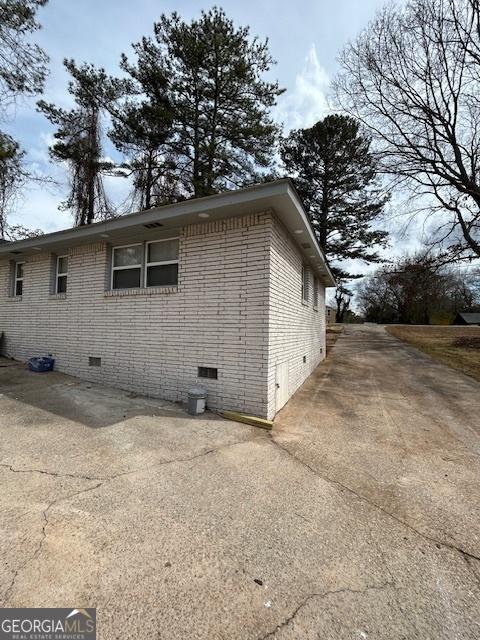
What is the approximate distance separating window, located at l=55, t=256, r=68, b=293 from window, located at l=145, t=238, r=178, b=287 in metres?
2.88

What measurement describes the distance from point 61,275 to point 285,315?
5.79m

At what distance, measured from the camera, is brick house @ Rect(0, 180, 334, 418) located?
4539 mm

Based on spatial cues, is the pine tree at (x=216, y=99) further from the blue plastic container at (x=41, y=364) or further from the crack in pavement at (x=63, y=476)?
the crack in pavement at (x=63, y=476)

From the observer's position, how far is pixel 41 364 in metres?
6.86

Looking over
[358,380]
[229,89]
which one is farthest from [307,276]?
[229,89]

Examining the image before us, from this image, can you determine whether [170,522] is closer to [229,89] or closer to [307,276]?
[307,276]

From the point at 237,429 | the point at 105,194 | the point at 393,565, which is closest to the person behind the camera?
the point at 393,565

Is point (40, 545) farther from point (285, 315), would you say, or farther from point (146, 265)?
point (146, 265)

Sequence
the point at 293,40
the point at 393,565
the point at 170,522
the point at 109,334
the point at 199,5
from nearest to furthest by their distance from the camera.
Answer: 1. the point at 393,565
2. the point at 170,522
3. the point at 109,334
4. the point at 293,40
5. the point at 199,5

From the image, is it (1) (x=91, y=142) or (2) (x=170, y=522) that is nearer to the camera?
(2) (x=170, y=522)

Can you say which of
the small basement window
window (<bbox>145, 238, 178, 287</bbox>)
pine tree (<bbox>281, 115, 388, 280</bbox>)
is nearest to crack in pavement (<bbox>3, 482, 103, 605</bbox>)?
the small basement window

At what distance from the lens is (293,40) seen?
7082mm

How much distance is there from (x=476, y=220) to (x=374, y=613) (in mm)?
16523

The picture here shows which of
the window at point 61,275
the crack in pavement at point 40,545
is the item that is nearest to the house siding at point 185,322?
the window at point 61,275
